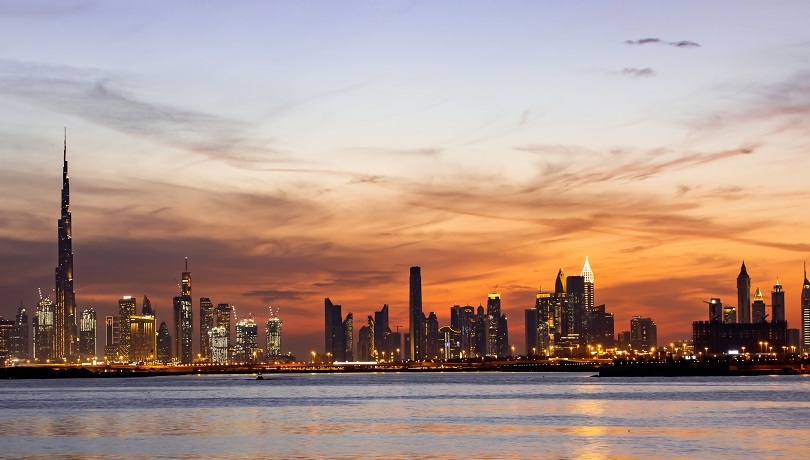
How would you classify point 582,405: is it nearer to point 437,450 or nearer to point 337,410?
point 337,410

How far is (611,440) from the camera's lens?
270 ft

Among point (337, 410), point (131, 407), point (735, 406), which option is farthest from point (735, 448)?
point (131, 407)

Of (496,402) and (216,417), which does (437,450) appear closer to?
(216,417)

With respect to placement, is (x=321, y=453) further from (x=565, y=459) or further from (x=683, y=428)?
(x=683, y=428)

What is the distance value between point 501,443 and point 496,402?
69.9 m

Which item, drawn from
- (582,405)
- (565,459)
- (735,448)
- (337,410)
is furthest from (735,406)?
(565,459)

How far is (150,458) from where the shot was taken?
2805 inches

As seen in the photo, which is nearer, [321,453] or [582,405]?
[321,453]

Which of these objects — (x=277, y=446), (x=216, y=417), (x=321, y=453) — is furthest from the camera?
(x=216, y=417)

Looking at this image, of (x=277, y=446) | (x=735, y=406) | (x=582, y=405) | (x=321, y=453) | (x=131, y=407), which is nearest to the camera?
(x=321, y=453)

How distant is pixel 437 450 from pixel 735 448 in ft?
64.9

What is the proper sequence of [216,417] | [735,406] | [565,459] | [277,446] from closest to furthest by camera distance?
[565,459] → [277,446] → [216,417] → [735,406]

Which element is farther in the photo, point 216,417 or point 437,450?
point 216,417

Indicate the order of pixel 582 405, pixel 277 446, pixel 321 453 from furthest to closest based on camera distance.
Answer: pixel 582 405 < pixel 277 446 < pixel 321 453
